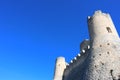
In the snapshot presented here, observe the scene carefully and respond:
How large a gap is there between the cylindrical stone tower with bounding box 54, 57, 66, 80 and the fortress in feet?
10.2

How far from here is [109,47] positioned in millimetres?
21828

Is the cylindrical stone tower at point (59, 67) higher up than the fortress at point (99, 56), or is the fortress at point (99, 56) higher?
the cylindrical stone tower at point (59, 67)

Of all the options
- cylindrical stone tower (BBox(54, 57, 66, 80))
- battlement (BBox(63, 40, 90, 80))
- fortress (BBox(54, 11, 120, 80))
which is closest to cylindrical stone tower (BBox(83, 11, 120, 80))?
fortress (BBox(54, 11, 120, 80))

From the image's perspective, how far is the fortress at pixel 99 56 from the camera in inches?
783

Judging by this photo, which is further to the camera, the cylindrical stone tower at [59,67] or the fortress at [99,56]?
the cylindrical stone tower at [59,67]

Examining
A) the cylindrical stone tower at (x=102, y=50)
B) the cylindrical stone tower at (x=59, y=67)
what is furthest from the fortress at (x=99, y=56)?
the cylindrical stone tower at (x=59, y=67)

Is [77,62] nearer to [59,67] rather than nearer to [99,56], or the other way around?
[99,56]

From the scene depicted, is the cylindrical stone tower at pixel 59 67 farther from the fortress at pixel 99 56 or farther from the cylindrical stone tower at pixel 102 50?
the cylindrical stone tower at pixel 102 50

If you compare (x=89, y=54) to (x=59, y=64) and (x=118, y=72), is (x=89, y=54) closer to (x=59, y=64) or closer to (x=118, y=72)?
(x=118, y=72)

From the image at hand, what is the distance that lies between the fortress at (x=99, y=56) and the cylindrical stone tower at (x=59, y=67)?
10.2 feet

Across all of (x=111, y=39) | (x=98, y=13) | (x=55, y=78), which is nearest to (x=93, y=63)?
(x=111, y=39)

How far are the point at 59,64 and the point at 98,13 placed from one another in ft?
35.5

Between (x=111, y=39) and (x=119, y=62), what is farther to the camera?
(x=111, y=39)

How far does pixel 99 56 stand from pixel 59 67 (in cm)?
1224
